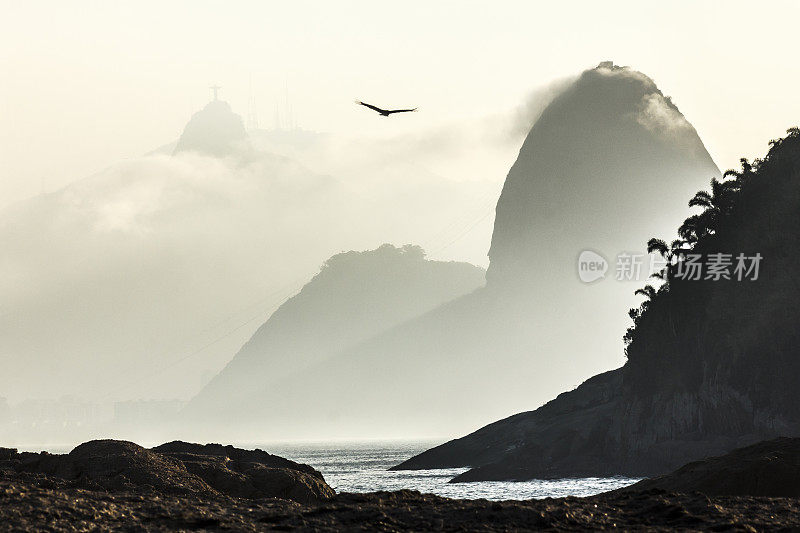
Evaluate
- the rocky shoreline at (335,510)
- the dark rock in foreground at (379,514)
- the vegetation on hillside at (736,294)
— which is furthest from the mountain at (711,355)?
the dark rock in foreground at (379,514)

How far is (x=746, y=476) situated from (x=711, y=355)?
268 ft

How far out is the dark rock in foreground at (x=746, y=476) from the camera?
4681 centimetres

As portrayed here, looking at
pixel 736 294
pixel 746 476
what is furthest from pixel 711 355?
pixel 746 476

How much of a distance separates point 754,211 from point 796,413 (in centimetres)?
2984

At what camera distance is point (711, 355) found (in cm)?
12669

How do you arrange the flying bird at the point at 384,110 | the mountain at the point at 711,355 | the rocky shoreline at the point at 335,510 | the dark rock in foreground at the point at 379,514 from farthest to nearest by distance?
the mountain at the point at 711,355, the flying bird at the point at 384,110, the rocky shoreline at the point at 335,510, the dark rock in foreground at the point at 379,514

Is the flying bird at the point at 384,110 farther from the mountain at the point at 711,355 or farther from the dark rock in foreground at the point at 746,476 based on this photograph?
the mountain at the point at 711,355

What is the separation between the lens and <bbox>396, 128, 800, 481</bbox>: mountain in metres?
119

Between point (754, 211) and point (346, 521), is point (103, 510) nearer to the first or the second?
point (346, 521)

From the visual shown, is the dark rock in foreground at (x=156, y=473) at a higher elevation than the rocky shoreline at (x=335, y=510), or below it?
higher

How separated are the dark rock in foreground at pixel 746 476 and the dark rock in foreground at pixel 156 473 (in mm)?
14794

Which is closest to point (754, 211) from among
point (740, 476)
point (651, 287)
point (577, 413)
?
point (651, 287)

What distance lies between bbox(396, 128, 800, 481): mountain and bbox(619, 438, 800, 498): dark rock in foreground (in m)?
65.1

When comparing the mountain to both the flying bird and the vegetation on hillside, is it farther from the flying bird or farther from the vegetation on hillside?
the flying bird
